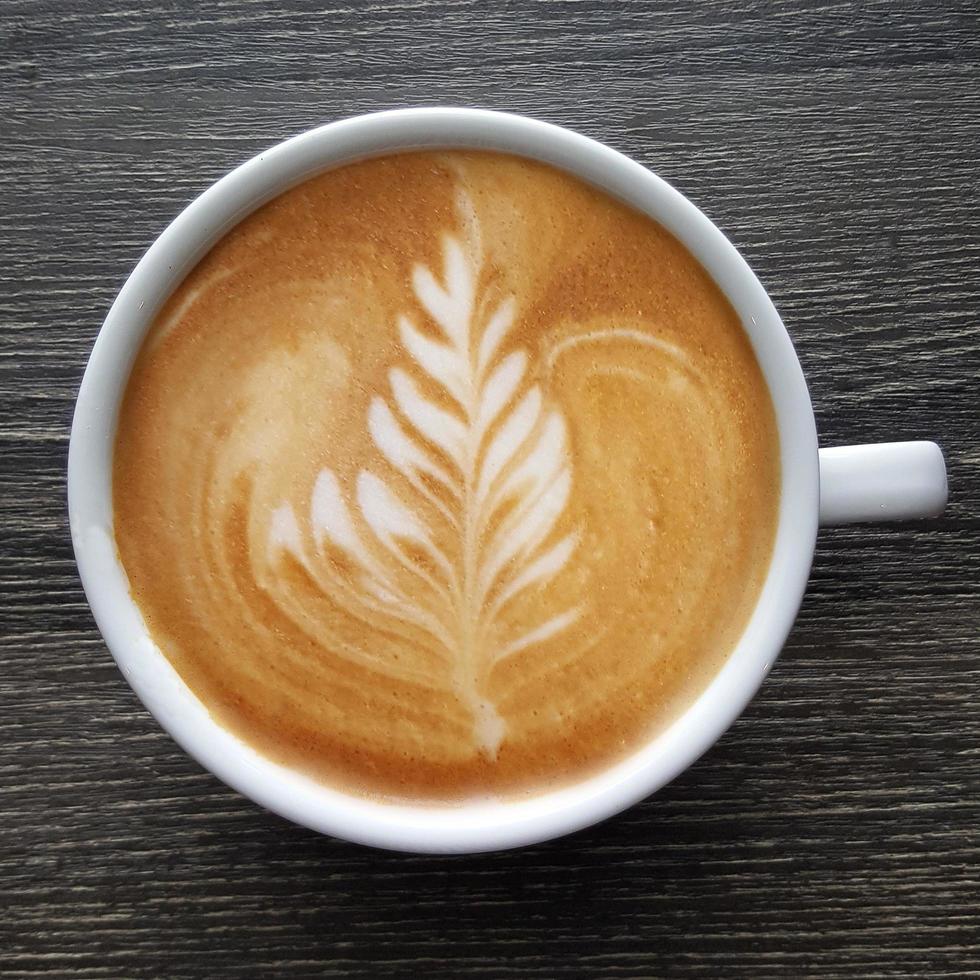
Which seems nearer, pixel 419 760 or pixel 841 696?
pixel 419 760

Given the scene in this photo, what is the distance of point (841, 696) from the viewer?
0.99m

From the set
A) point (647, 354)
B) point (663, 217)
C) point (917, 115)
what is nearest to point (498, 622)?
point (647, 354)

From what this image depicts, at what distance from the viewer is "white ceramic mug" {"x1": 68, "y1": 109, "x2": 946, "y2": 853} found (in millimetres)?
781

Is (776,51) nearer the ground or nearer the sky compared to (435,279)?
nearer the sky

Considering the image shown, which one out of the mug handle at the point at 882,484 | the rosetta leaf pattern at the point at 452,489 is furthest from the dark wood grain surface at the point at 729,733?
the rosetta leaf pattern at the point at 452,489

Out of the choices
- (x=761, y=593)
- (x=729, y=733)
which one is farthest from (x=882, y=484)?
(x=729, y=733)

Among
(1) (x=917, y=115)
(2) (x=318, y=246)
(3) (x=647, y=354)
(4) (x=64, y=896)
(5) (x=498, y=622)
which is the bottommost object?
(4) (x=64, y=896)

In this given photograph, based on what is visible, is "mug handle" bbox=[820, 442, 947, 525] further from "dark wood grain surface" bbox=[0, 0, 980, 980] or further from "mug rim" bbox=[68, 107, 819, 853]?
"dark wood grain surface" bbox=[0, 0, 980, 980]

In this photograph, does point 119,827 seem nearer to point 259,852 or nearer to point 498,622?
point 259,852

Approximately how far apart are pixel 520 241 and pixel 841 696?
59 centimetres

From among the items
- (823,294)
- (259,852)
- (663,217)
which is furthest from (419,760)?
(823,294)

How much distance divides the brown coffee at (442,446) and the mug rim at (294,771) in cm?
2

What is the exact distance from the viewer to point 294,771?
829 mm

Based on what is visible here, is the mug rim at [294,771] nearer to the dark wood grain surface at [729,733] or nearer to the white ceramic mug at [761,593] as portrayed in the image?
the white ceramic mug at [761,593]
